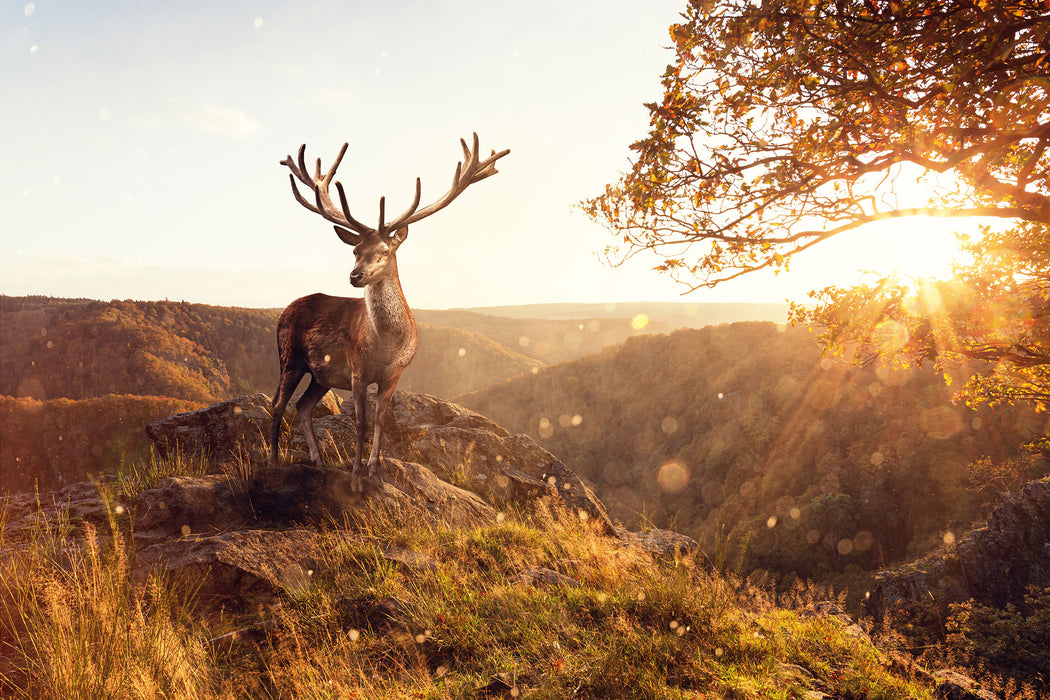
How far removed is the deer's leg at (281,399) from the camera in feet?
20.6

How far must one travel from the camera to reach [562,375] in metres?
53.8


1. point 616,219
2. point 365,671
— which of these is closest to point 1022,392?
point 616,219

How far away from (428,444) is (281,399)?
335 centimetres

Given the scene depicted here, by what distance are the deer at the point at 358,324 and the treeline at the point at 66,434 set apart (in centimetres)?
2132

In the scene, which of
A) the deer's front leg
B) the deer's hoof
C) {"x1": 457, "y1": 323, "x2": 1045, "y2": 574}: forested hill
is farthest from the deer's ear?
{"x1": 457, "y1": 323, "x2": 1045, "y2": 574}: forested hill

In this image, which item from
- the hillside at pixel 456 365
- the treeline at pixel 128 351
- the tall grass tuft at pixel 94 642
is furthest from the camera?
the hillside at pixel 456 365

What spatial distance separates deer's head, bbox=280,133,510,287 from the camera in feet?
18.6

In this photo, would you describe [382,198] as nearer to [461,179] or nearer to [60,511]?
[461,179]

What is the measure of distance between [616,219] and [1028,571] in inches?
582

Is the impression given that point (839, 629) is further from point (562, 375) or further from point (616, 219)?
point (562, 375)

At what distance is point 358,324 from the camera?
6.24 meters

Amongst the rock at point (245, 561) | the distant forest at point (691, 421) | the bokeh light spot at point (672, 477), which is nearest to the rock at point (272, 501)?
the rock at point (245, 561)

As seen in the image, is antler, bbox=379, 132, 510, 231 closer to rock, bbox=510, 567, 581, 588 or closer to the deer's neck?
the deer's neck

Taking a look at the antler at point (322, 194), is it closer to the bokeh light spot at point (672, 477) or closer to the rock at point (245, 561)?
the rock at point (245, 561)
